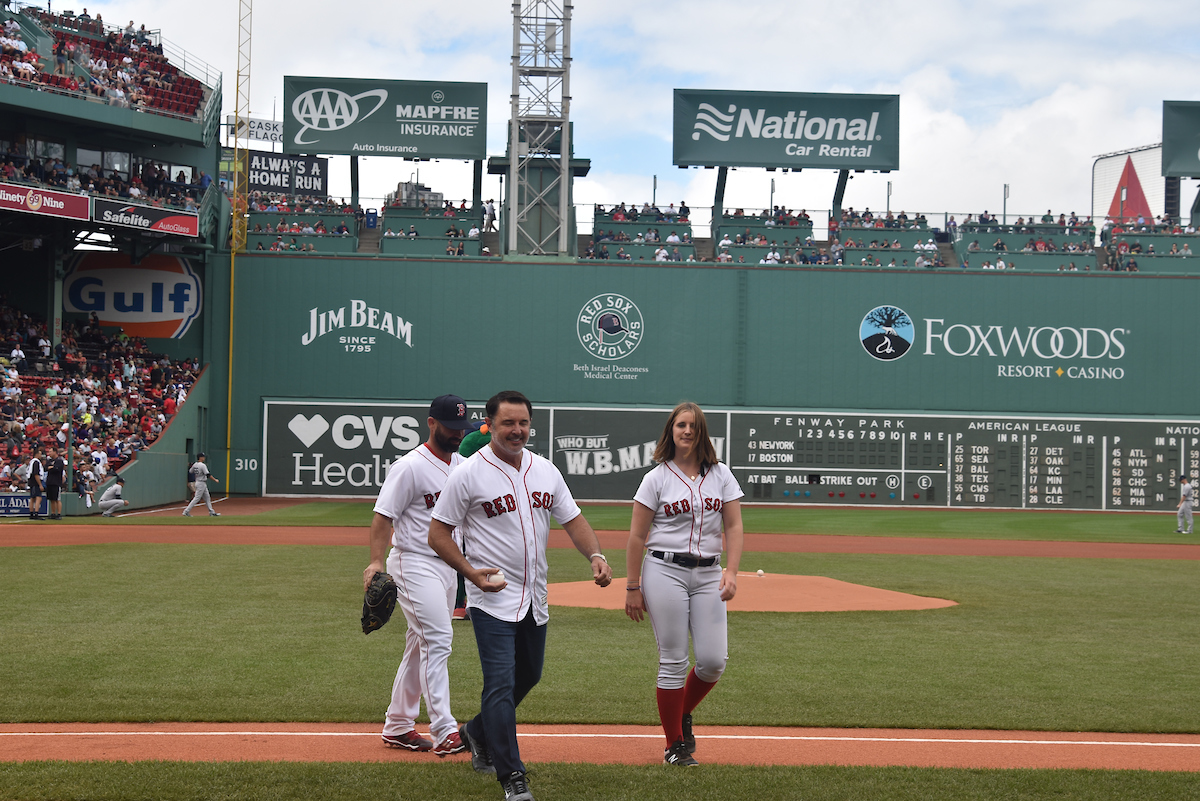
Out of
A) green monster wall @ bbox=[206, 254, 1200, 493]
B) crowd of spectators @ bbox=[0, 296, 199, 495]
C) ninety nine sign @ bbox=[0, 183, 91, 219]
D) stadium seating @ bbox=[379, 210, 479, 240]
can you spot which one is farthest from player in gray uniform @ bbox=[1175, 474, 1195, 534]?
ninety nine sign @ bbox=[0, 183, 91, 219]

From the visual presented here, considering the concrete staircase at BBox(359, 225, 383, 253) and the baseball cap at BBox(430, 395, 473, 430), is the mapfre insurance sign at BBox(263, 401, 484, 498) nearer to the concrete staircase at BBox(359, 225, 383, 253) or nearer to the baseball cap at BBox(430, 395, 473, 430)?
the concrete staircase at BBox(359, 225, 383, 253)

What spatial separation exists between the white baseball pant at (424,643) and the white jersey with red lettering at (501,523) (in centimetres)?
81

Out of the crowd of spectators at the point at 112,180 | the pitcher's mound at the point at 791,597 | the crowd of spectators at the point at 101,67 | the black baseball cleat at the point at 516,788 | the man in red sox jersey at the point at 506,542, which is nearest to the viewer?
the black baseball cleat at the point at 516,788

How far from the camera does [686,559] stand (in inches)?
244

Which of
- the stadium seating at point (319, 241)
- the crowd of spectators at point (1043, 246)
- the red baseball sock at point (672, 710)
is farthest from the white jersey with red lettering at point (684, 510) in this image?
the crowd of spectators at point (1043, 246)

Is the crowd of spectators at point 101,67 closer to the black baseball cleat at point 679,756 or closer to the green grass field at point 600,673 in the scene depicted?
the green grass field at point 600,673

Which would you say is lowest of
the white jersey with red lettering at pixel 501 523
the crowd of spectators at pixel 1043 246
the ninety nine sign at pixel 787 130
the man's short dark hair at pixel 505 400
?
the white jersey with red lettering at pixel 501 523

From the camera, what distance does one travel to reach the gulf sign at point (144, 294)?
35.2 meters

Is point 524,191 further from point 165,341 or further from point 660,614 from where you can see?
point 660,614

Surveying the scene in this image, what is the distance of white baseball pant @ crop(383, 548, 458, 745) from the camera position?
21.3 ft

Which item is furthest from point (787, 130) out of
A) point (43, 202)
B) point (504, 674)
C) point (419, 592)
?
point (504, 674)

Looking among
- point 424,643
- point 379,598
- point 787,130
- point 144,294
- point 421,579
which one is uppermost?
point 787,130

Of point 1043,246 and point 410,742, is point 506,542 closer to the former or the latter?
point 410,742

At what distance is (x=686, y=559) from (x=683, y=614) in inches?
12.0
